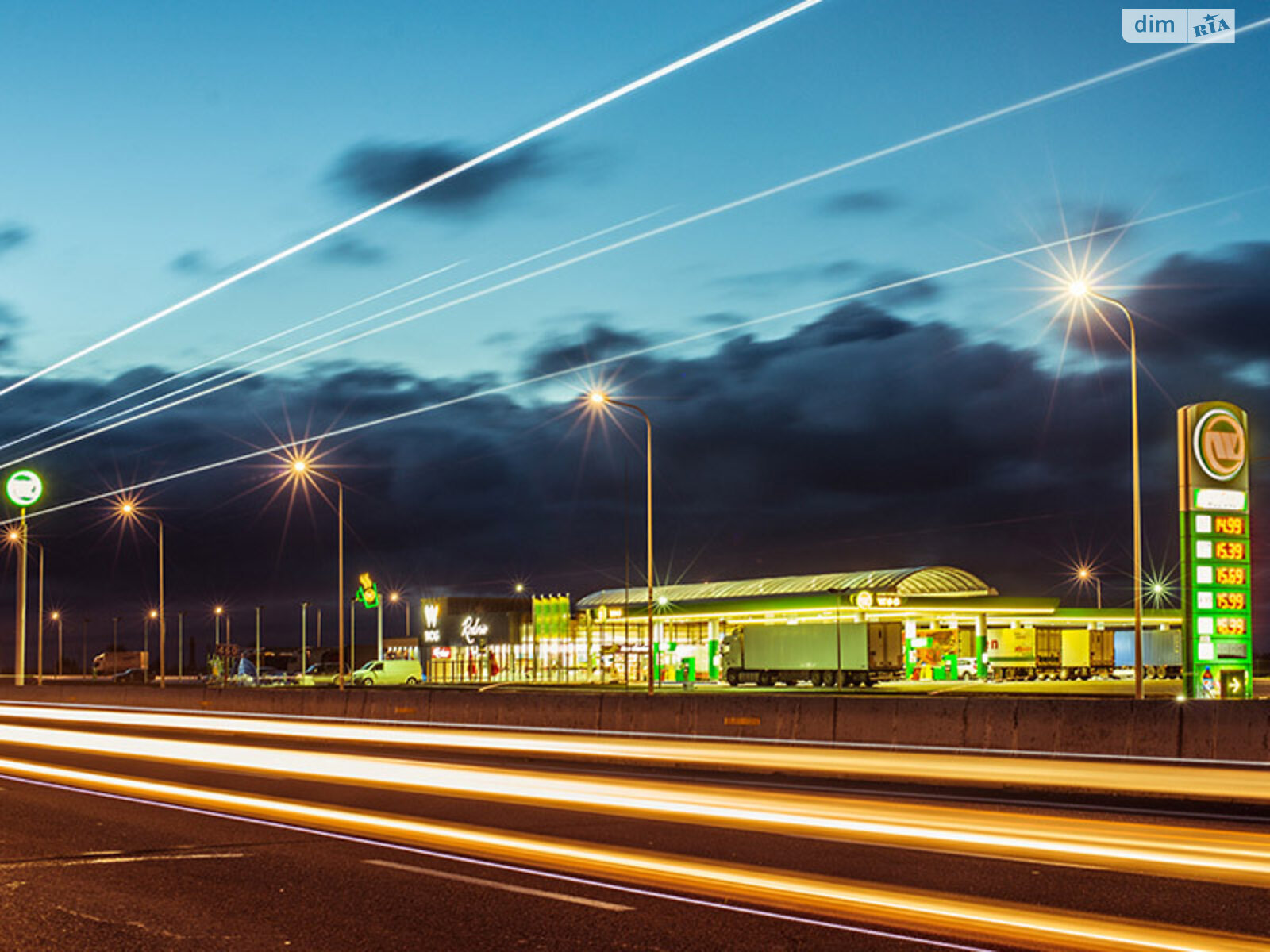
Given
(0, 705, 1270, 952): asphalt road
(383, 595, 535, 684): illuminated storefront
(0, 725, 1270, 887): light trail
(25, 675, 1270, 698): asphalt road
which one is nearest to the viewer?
(0, 705, 1270, 952): asphalt road

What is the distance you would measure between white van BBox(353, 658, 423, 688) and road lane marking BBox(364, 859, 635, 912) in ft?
233

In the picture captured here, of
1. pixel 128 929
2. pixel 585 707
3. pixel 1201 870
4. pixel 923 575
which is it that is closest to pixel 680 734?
pixel 585 707

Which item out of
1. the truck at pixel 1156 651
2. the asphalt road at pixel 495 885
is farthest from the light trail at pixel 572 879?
the truck at pixel 1156 651

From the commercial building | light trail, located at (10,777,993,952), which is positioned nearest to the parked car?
the commercial building

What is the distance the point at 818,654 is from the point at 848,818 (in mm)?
51982

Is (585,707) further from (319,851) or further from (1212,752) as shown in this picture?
(319,851)

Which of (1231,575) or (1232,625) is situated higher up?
(1231,575)

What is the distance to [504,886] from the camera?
429 inches

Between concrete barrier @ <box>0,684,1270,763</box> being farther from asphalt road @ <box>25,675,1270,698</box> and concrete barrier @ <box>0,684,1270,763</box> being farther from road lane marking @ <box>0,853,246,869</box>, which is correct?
asphalt road @ <box>25,675,1270,698</box>

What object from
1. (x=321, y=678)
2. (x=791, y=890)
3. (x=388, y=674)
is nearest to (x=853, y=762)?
(x=791, y=890)

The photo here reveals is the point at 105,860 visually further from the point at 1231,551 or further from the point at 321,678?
the point at 321,678

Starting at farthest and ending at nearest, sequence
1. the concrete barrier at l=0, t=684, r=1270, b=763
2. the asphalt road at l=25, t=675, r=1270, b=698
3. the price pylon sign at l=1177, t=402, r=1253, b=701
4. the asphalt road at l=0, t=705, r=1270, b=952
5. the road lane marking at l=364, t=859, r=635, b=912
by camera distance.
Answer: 1. the asphalt road at l=25, t=675, r=1270, b=698
2. the price pylon sign at l=1177, t=402, r=1253, b=701
3. the concrete barrier at l=0, t=684, r=1270, b=763
4. the road lane marking at l=364, t=859, r=635, b=912
5. the asphalt road at l=0, t=705, r=1270, b=952

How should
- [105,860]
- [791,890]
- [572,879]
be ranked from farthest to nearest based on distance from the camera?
[105,860] → [572,879] → [791,890]

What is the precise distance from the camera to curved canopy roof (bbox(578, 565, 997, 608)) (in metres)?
81.1
